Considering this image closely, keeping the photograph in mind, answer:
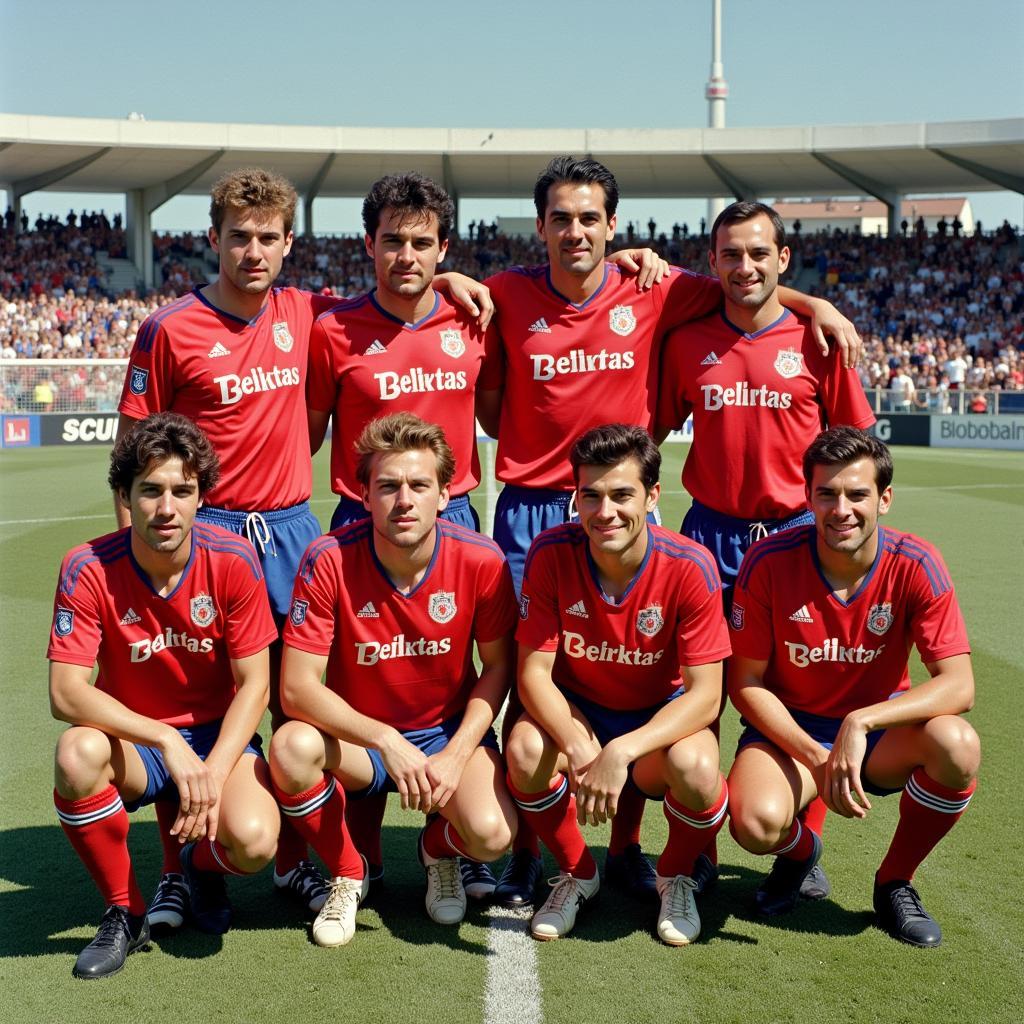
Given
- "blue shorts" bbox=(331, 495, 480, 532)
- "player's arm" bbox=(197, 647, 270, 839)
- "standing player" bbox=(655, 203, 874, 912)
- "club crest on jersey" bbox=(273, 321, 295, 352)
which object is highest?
"club crest on jersey" bbox=(273, 321, 295, 352)

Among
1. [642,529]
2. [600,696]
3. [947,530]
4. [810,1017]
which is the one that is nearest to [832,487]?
[642,529]

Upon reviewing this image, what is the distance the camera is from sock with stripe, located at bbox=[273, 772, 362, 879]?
3688 millimetres

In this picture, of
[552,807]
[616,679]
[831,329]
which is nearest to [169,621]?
[552,807]

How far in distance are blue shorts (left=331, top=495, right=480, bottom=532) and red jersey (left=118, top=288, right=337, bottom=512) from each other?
203mm

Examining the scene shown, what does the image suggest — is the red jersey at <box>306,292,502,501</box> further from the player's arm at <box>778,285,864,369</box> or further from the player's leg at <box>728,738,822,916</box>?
the player's leg at <box>728,738,822,916</box>

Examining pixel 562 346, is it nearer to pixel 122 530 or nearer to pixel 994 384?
pixel 122 530

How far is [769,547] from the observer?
400 cm

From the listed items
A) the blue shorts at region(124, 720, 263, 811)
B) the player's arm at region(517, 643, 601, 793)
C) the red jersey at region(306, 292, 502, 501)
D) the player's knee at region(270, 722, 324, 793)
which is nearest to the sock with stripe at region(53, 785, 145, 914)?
the blue shorts at region(124, 720, 263, 811)

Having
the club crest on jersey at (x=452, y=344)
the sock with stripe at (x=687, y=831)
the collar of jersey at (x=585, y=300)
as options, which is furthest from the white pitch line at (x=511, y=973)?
the collar of jersey at (x=585, y=300)

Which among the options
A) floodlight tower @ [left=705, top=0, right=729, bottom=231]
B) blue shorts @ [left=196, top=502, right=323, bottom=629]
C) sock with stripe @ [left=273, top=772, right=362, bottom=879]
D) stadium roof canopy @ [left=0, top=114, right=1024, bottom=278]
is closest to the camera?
sock with stripe @ [left=273, top=772, right=362, bottom=879]

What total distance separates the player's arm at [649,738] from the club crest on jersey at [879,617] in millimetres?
516

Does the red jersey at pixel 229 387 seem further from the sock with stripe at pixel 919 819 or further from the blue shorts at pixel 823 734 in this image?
the sock with stripe at pixel 919 819

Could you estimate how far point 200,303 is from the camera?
431 centimetres

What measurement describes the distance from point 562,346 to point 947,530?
872 centimetres
